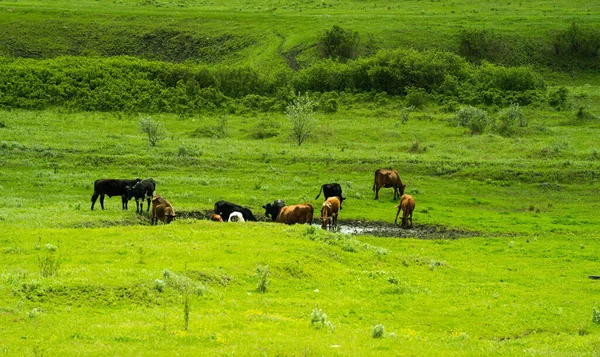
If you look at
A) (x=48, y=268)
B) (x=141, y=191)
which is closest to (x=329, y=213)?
(x=141, y=191)

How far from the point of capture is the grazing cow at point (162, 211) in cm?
3359

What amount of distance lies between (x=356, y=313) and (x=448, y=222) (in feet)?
64.0

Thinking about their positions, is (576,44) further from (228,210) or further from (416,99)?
(228,210)

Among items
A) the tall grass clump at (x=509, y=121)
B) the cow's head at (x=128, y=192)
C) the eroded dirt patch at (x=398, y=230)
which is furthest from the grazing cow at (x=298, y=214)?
the tall grass clump at (x=509, y=121)

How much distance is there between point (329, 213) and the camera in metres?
35.4

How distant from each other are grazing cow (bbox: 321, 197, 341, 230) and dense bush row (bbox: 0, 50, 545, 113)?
4289cm

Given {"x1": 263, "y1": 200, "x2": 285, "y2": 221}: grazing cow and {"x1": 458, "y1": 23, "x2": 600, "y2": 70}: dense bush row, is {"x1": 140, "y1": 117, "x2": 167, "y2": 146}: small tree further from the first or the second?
{"x1": 458, "y1": 23, "x2": 600, "y2": 70}: dense bush row

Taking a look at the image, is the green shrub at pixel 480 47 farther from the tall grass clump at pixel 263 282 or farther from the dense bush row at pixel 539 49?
the tall grass clump at pixel 263 282

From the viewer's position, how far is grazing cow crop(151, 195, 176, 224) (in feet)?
110

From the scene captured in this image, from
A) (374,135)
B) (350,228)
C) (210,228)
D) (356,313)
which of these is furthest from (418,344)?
(374,135)

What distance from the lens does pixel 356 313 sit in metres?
20.3

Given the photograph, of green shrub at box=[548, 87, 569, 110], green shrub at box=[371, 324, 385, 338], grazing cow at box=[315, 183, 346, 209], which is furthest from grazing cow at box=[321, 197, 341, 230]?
green shrub at box=[548, 87, 569, 110]

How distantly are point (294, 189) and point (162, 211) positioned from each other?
12500 millimetres

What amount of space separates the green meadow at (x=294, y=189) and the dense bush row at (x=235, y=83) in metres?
0.36
